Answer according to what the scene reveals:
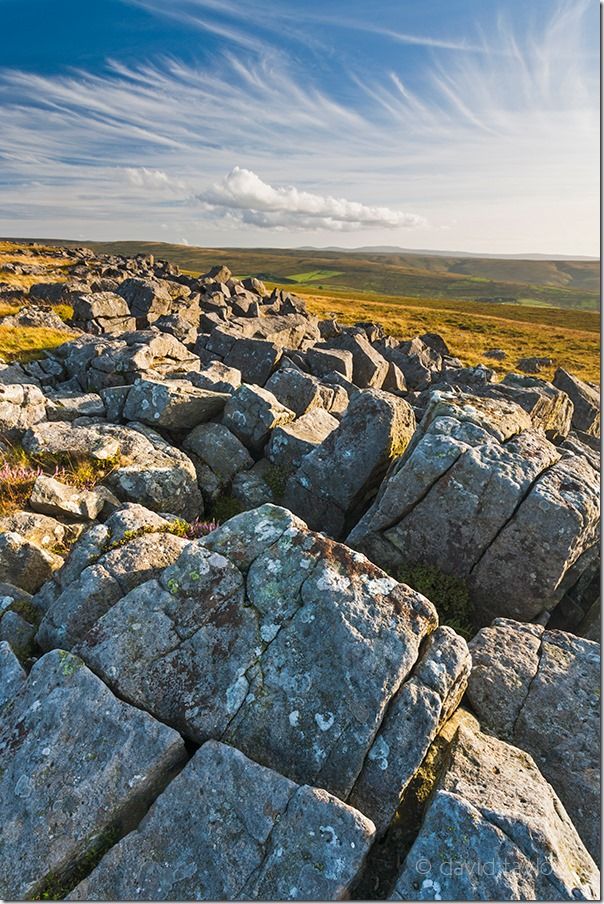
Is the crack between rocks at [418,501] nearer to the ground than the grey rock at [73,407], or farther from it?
farther from it

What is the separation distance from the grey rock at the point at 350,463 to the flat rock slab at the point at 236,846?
8.29 m

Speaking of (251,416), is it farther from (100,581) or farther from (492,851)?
(492,851)

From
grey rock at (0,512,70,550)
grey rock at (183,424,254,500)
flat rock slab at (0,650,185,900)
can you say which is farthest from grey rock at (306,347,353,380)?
flat rock slab at (0,650,185,900)

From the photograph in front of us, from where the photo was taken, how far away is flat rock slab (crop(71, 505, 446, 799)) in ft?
21.2

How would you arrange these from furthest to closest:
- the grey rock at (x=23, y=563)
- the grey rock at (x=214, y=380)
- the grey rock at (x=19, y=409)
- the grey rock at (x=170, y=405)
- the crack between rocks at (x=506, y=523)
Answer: the grey rock at (x=214, y=380) < the grey rock at (x=170, y=405) < the grey rock at (x=19, y=409) < the crack between rocks at (x=506, y=523) < the grey rock at (x=23, y=563)

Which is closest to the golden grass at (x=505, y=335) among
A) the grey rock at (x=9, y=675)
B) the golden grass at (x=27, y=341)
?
the golden grass at (x=27, y=341)

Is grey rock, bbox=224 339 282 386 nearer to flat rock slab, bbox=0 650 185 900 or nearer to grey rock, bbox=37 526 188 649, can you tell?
grey rock, bbox=37 526 188 649

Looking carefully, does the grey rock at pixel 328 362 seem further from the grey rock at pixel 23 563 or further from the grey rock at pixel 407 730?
the grey rock at pixel 407 730

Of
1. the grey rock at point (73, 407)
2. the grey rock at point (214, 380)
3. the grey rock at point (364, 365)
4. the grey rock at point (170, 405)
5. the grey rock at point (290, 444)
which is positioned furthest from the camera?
→ the grey rock at point (364, 365)

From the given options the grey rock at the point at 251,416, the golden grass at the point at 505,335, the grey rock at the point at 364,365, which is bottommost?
the golden grass at the point at 505,335

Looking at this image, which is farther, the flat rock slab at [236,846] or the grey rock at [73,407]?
the grey rock at [73,407]

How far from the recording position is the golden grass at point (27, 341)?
2547cm

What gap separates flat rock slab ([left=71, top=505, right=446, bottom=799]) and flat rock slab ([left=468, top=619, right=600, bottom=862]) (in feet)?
6.59

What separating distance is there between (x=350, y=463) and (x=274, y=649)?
24.0 ft
